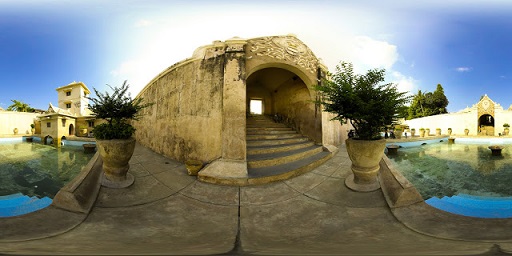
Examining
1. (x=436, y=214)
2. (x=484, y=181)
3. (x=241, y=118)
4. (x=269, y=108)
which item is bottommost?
(x=484, y=181)

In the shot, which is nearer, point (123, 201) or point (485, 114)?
point (123, 201)

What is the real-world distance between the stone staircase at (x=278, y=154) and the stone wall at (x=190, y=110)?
1268 millimetres

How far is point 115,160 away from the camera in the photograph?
434 centimetres

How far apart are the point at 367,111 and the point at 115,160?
5443mm

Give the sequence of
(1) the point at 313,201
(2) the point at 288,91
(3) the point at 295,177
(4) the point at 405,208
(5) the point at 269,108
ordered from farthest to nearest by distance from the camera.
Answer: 1. (5) the point at 269,108
2. (2) the point at 288,91
3. (3) the point at 295,177
4. (1) the point at 313,201
5. (4) the point at 405,208

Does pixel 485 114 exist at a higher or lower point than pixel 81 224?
higher

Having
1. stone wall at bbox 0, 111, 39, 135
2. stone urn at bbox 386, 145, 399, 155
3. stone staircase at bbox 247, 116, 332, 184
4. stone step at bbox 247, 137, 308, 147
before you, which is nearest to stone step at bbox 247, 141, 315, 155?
stone staircase at bbox 247, 116, 332, 184

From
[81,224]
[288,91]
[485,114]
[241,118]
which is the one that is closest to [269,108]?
[288,91]

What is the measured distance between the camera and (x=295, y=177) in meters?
5.02

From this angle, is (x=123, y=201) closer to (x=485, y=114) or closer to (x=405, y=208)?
(x=405, y=208)

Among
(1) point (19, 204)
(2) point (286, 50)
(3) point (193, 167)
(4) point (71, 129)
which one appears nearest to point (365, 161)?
(3) point (193, 167)

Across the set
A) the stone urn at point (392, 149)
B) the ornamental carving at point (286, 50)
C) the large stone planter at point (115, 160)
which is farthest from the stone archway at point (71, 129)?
the stone urn at point (392, 149)

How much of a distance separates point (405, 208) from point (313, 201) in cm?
143

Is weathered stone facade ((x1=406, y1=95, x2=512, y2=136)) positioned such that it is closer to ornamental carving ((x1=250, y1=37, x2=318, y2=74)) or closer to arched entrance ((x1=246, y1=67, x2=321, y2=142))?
arched entrance ((x1=246, y1=67, x2=321, y2=142))
